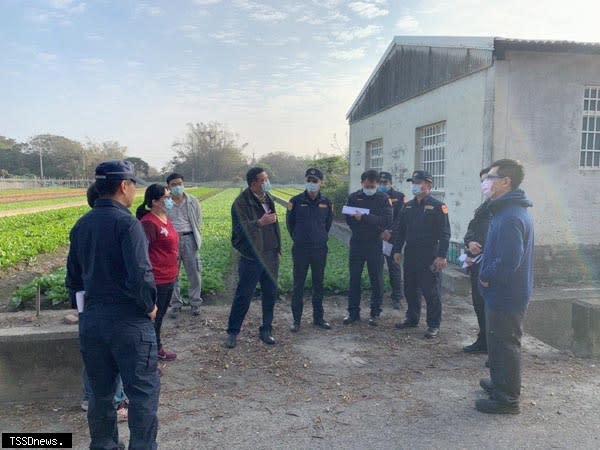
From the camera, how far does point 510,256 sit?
13.2 feet

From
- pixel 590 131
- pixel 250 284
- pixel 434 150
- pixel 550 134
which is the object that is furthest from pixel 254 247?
pixel 434 150

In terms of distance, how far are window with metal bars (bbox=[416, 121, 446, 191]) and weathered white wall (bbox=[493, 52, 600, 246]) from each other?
8.06ft

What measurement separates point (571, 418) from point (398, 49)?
12.9 m

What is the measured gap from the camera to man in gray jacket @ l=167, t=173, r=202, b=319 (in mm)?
6754

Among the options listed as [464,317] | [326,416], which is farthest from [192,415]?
[464,317]

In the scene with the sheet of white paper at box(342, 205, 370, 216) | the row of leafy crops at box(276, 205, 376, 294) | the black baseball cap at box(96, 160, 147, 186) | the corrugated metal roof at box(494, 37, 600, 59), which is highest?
the corrugated metal roof at box(494, 37, 600, 59)

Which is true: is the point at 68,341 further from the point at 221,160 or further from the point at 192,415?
the point at 221,160

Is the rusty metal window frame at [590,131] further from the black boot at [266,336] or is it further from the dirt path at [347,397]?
the black boot at [266,336]

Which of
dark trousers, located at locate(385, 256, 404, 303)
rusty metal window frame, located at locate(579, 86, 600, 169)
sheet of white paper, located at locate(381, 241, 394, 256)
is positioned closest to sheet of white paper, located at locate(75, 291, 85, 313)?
sheet of white paper, located at locate(381, 241, 394, 256)

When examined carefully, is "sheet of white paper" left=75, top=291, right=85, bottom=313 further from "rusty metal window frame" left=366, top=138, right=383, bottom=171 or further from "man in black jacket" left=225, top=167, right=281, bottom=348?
"rusty metal window frame" left=366, top=138, right=383, bottom=171

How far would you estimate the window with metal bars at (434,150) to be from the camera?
12117 mm

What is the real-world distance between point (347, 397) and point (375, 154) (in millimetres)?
14234

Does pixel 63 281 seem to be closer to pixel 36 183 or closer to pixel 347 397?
pixel 347 397

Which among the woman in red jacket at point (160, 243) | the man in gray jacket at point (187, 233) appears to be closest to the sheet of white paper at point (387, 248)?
the man in gray jacket at point (187, 233)
